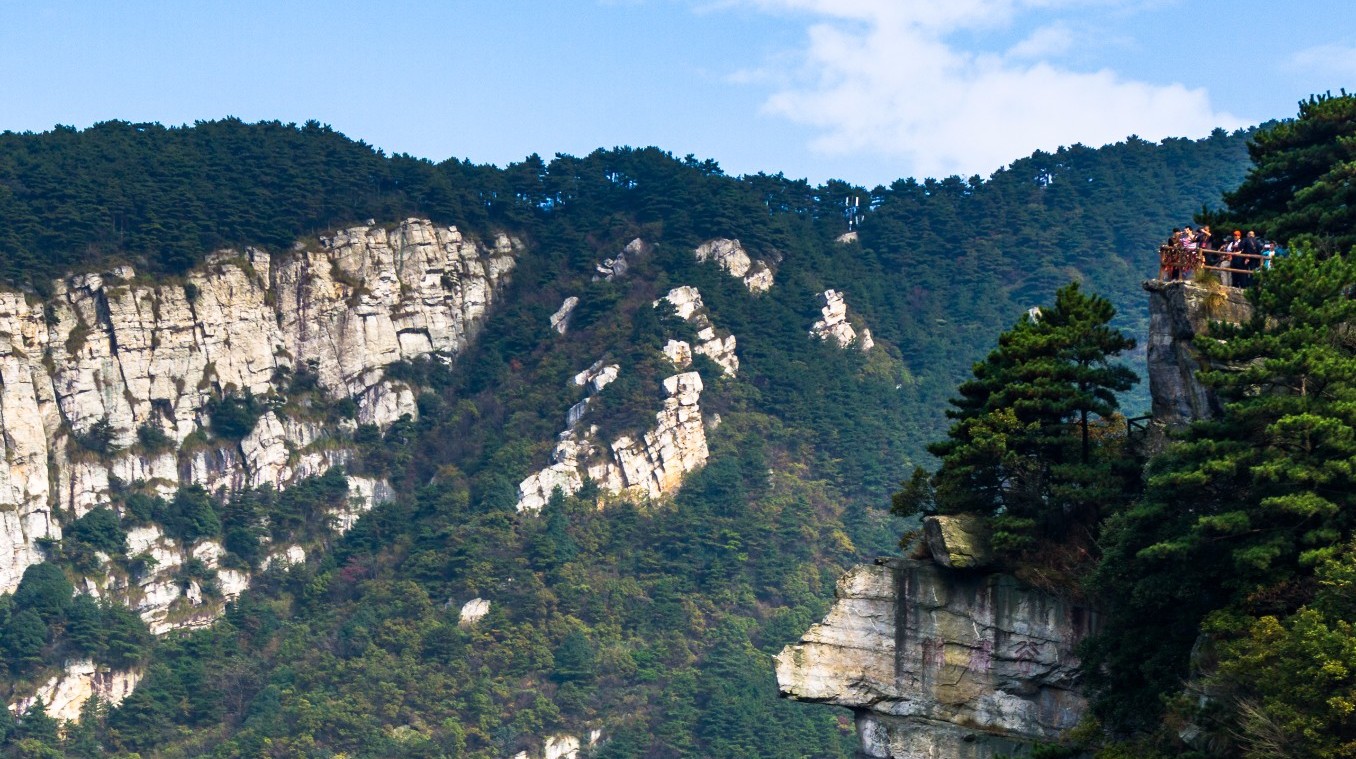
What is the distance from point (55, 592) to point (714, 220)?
47.5 m

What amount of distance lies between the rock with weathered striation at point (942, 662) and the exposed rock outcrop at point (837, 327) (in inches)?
3349

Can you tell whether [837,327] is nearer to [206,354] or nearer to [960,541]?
[206,354]

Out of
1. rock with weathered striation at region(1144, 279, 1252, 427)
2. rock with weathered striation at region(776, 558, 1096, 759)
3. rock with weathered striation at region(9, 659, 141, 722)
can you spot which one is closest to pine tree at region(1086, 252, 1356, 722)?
rock with weathered striation at region(1144, 279, 1252, 427)

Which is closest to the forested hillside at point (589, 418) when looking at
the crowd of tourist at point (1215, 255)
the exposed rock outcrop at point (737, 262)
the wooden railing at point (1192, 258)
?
the exposed rock outcrop at point (737, 262)

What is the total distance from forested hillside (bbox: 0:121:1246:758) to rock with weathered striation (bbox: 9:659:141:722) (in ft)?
3.10

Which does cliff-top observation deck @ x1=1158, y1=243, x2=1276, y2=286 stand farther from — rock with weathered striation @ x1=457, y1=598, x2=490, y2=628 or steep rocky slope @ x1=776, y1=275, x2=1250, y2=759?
rock with weathered striation @ x1=457, y1=598, x2=490, y2=628

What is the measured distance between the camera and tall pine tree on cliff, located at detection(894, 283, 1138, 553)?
1449 inches

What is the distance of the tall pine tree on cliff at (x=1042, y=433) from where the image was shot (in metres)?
36.8

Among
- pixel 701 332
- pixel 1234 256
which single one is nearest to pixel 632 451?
pixel 701 332

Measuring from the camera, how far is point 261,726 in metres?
87.2

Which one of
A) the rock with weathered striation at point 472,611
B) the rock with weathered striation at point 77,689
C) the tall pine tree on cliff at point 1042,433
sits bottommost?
the rock with weathered striation at point 77,689

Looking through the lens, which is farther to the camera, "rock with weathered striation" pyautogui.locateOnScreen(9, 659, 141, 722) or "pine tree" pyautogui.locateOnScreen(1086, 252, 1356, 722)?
"rock with weathered striation" pyautogui.locateOnScreen(9, 659, 141, 722)

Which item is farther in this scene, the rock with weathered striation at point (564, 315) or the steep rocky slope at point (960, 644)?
the rock with weathered striation at point (564, 315)

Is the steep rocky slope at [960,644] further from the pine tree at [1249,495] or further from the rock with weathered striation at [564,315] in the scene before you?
the rock with weathered striation at [564,315]
